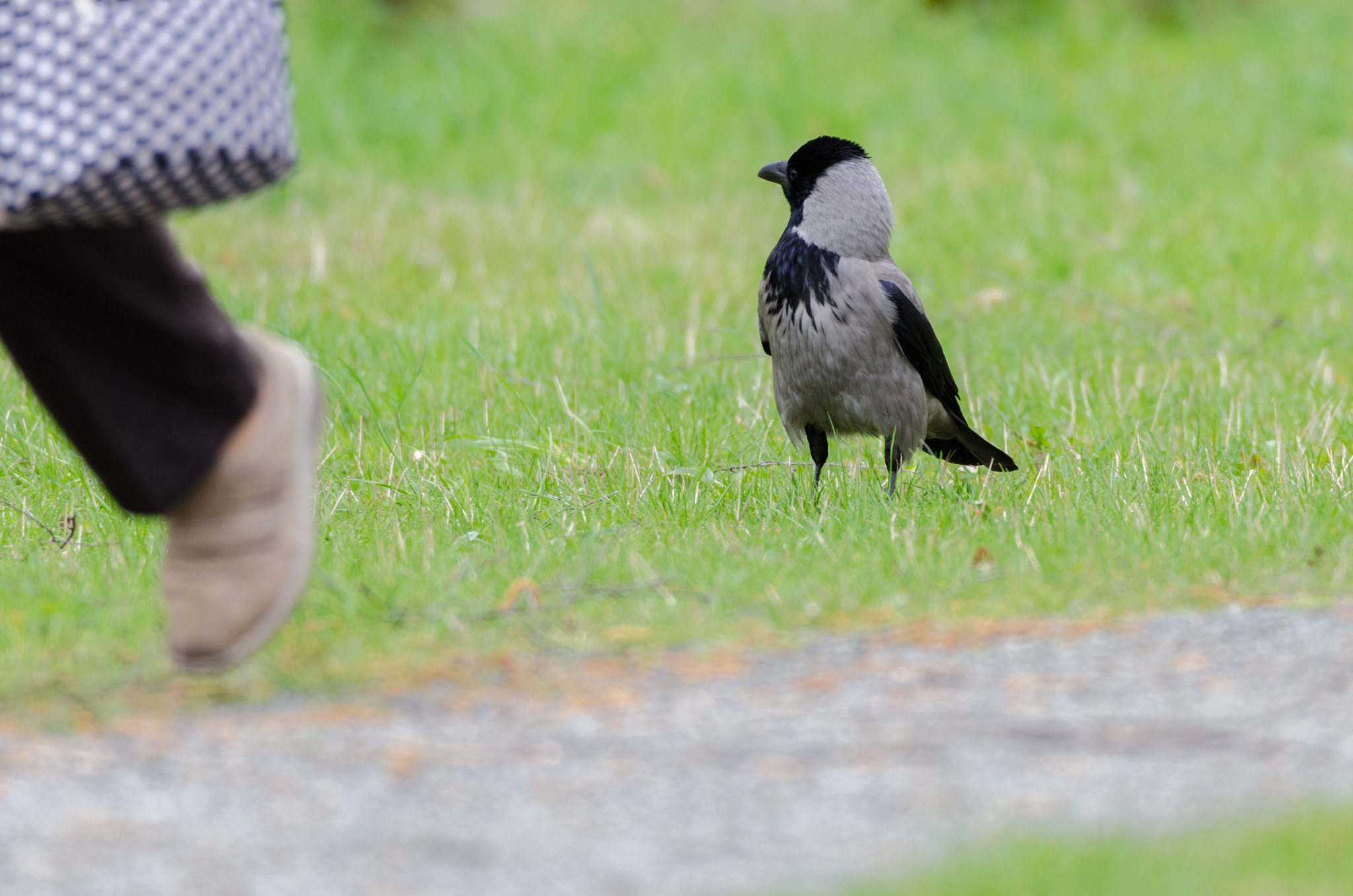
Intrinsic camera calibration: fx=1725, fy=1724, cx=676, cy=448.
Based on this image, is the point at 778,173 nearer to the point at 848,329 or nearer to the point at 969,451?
the point at 848,329

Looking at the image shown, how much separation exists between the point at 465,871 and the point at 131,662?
43.6 inches

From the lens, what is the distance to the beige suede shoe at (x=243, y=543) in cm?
281

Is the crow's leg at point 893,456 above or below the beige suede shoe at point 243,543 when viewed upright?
below

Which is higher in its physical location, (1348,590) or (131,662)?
(1348,590)

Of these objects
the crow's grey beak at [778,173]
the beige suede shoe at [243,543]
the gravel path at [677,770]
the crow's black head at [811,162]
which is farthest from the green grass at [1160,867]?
the crow's grey beak at [778,173]

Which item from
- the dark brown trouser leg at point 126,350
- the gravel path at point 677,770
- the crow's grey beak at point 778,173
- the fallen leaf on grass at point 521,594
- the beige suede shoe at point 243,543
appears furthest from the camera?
the crow's grey beak at point 778,173

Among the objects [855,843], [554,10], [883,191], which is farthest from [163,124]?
[554,10]

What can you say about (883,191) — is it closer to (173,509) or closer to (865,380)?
(865,380)

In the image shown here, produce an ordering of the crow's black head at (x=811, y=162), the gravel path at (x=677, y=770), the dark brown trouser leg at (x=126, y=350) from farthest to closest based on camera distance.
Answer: the crow's black head at (x=811, y=162)
the dark brown trouser leg at (x=126, y=350)
the gravel path at (x=677, y=770)

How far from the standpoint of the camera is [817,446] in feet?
16.0

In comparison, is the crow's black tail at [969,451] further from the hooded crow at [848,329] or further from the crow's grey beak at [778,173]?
the crow's grey beak at [778,173]

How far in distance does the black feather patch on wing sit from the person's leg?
206cm

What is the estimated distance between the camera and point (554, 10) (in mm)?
14328

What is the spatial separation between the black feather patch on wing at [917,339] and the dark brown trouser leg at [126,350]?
2.27 meters
